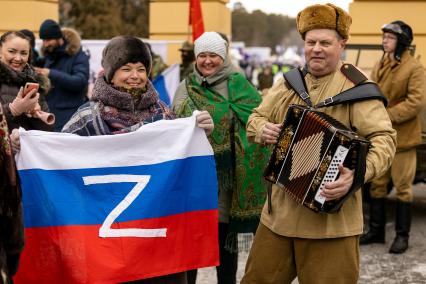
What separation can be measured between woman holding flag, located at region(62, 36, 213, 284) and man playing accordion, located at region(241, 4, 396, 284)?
64 cm

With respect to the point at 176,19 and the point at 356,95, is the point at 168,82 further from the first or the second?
the point at 356,95

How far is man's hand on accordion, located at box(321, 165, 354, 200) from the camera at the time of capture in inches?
130

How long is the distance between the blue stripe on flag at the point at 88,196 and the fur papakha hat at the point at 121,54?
0.51m

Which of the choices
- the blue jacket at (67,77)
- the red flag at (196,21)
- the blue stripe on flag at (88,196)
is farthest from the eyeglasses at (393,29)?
the red flag at (196,21)

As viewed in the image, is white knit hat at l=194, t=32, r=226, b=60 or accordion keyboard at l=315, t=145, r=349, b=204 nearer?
accordion keyboard at l=315, t=145, r=349, b=204

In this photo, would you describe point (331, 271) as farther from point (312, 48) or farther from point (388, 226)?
point (388, 226)

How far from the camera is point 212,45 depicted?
4.85 m

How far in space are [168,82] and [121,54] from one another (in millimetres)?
5916

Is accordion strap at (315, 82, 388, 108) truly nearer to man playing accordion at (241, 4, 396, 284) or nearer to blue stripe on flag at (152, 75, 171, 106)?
man playing accordion at (241, 4, 396, 284)

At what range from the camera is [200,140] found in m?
4.04

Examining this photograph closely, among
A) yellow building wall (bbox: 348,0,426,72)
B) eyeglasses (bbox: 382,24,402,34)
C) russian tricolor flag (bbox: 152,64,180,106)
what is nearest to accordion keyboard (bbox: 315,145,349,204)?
eyeglasses (bbox: 382,24,402,34)

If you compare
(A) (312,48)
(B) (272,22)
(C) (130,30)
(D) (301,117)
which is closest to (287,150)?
(D) (301,117)

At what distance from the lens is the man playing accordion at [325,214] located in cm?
355

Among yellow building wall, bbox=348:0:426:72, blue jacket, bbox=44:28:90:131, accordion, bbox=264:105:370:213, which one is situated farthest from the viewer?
yellow building wall, bbox=348:0:426:72
